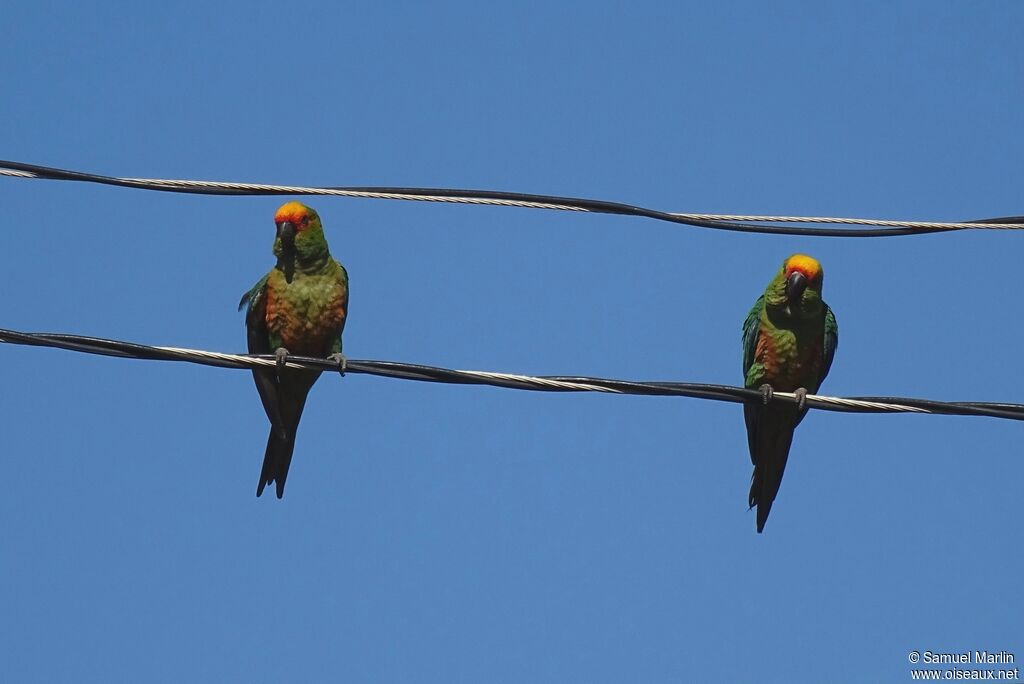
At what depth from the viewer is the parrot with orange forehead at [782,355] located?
9.23 m

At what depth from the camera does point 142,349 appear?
20.1 feet

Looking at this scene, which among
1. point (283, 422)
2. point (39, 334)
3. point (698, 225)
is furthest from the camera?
point (283, 422)

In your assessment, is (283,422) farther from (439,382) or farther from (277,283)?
(439,382)

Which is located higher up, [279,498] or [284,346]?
[284,346]

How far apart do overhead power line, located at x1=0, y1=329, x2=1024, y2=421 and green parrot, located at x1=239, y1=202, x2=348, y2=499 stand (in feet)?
9.60

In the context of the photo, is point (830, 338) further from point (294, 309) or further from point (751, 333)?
point (294, 309)

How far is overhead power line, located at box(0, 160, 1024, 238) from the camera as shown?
6199mm

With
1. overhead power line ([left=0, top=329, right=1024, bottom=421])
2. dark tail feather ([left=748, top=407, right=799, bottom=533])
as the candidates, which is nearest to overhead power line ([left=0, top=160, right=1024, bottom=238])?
overhead power line ([left=0, top=329, right=1024, bottom=421])

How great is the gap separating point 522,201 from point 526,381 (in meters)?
0.82

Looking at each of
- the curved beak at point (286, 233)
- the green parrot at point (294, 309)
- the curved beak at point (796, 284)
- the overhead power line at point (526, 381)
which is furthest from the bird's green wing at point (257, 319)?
the curved beak at point (796, 284)

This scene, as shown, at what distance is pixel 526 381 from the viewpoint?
244 inches

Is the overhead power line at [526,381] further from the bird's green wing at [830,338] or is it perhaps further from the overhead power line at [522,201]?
the bird's green wing at [830,338]

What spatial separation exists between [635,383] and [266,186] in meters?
1.89

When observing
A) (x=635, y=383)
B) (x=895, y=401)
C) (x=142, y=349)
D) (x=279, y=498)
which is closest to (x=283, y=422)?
(x=279, y=498)
